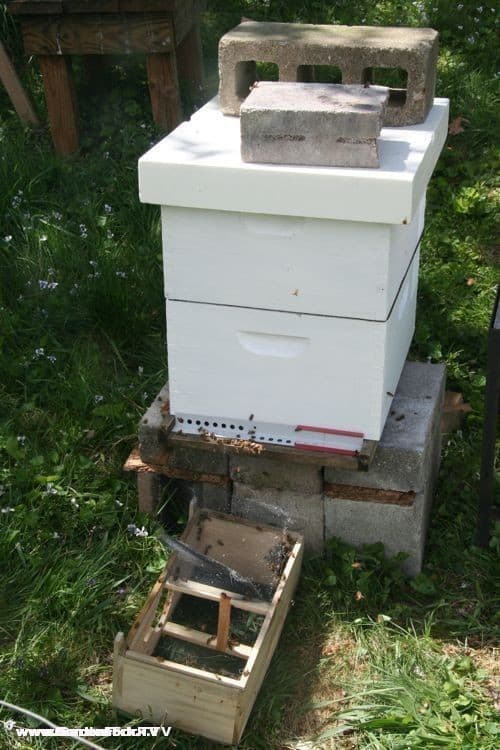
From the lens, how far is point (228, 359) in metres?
2.72

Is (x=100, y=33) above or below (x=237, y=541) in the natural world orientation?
above

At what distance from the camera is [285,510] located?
119 inches

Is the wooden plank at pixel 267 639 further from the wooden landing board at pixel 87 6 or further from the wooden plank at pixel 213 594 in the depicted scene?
the wooden landing board at pixel 87 6

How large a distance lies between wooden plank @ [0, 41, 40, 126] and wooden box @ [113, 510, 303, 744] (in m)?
2.81

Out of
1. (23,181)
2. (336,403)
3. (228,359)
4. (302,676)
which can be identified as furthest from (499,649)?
(23,181)

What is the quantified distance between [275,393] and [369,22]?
3758 millimetres

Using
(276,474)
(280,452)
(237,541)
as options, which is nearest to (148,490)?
(237,541)

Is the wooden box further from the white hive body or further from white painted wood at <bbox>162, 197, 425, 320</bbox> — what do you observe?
white painted wood at <bbox>162, 197, 425, 320</bbox>

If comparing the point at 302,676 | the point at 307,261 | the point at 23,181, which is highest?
the point at 307,261

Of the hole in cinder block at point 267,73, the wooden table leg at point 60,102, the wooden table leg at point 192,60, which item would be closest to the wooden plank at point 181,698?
the wooden table leg at point 60,102

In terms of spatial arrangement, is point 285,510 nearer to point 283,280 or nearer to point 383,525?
point 383,525

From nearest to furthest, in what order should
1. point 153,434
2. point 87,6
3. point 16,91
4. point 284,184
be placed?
point 284,184 → point 153,434 → point 87,6 → point 16,91

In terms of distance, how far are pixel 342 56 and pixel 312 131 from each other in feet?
1.38

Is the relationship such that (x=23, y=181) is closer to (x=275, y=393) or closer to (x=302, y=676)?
(x=275, y=393)
